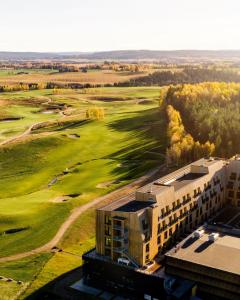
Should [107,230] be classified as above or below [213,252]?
above

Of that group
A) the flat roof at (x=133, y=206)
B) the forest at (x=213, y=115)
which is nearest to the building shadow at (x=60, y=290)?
the flat roof at (x=133, y=206)

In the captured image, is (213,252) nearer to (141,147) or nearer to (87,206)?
(87,206)

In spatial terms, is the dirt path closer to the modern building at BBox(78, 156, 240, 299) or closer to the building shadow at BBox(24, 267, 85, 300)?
the modern building at BBox(78, 156, 240, 299)

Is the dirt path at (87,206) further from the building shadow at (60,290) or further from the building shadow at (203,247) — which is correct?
the building shadow at (203,247)

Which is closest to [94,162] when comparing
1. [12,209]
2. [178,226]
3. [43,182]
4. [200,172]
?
[43,182]

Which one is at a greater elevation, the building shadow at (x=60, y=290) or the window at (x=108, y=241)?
the window at (x=108, y=241)

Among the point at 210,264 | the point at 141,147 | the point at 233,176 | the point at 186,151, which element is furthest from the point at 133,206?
the point at 141,147
